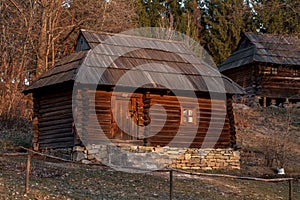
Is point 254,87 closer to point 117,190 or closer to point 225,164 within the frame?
point 225,164

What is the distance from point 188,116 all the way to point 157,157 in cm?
216

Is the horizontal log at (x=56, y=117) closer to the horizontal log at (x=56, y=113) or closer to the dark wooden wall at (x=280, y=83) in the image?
the horizontal log at (x=56, y=113)

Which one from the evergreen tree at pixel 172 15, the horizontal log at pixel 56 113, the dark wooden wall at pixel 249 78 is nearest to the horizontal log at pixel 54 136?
the horizontal log at pixel 56 113

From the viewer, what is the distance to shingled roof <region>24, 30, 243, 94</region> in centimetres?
1780

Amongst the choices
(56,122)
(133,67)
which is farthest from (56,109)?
(133,67)

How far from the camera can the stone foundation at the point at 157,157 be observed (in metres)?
17.3

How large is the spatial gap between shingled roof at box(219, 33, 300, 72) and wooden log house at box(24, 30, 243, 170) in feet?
40.0

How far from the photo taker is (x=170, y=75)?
19.0 meters

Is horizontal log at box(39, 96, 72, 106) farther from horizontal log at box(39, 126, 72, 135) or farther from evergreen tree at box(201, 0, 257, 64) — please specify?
evergreen tree at box(201, 0, 257, 64)

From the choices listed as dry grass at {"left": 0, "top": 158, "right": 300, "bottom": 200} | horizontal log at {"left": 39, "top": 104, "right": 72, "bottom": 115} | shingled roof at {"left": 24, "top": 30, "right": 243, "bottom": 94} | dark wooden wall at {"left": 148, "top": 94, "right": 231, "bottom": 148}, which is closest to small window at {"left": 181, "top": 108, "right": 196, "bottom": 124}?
dark wooden wall at {"left": 148, "top": 94, "right": 231, "bottom": 148}

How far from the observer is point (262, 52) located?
32.4 metres

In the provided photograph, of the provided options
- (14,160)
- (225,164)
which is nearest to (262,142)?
(225,164)

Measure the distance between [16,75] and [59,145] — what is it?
1101 centimetres

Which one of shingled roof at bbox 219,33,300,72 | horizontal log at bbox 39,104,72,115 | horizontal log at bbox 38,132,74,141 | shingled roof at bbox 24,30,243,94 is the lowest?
horizontal log at bbox 38,132,74,141
